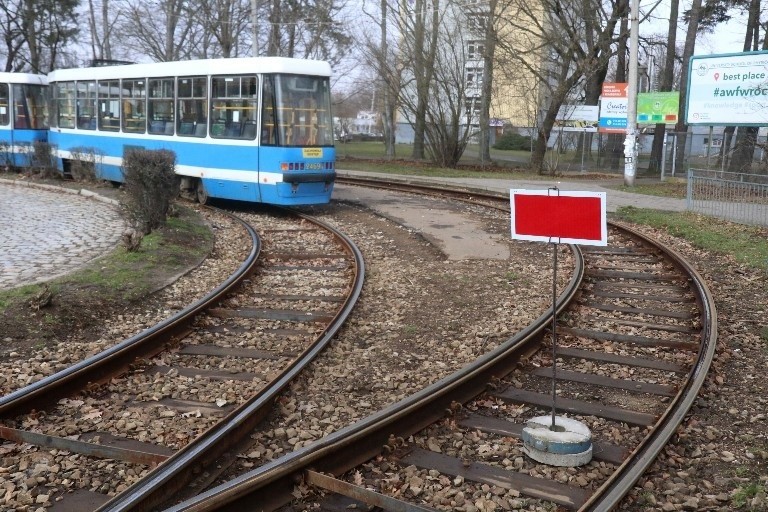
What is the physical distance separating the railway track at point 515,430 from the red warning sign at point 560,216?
1209 millimetres

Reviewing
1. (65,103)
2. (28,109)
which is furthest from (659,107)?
(28,109)

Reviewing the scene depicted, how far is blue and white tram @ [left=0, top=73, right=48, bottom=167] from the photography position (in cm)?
2488

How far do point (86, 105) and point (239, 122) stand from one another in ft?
23.4

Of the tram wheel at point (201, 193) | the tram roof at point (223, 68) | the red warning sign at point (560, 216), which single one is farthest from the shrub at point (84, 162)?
the red warning sign at point (560, 216)

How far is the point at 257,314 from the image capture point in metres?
8.09

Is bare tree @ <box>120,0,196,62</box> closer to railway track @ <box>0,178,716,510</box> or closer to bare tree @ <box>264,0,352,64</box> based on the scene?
bare tree @ <box>264,0,352,64</box>

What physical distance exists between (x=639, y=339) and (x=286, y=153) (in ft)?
30.8

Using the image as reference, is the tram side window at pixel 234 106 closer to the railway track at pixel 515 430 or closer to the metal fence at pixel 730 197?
the railway track at pixel 515 430

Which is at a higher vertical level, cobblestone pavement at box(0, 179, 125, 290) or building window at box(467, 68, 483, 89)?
building window at box(467, 68, 483, 89)

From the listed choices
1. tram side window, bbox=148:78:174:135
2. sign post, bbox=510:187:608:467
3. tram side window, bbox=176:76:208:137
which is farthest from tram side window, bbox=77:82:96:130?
sign post, bbox=510:187:608:467

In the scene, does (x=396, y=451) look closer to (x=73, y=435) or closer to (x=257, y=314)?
(x=73, y=435)

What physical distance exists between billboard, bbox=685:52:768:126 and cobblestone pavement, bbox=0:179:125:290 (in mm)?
17104

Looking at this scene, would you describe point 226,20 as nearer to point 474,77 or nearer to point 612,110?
point 474,77

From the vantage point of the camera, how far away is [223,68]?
621 inches
